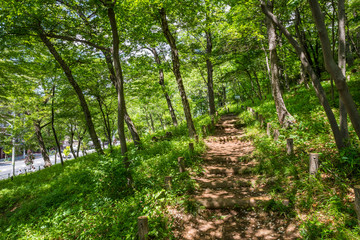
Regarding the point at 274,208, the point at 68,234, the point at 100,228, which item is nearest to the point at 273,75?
the point at 274,208

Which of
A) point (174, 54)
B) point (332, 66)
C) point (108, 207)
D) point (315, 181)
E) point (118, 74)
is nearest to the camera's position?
point (332, 66)

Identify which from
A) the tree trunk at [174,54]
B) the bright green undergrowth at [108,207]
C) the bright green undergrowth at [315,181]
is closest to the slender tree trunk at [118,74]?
the bright green undergrowth at [108,207]

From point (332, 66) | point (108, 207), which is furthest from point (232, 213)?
point (332, 66)

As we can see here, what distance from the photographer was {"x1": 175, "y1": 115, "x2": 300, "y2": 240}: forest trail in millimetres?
3732

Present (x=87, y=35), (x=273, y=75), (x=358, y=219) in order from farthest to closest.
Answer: (x=273, y=75)
(x=87, y=35)
(x=358, y=219)

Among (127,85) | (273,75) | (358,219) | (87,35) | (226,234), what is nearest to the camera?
(358,219)

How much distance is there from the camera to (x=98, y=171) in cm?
514

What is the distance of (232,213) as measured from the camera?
4.31 metres

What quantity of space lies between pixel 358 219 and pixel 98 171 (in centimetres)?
615

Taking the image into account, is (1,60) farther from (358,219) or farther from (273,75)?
(358,219)

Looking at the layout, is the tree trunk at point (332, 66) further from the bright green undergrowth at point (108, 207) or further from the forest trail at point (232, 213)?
the bright green undergrowth at point (108, 207)

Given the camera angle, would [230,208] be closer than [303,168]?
Yes

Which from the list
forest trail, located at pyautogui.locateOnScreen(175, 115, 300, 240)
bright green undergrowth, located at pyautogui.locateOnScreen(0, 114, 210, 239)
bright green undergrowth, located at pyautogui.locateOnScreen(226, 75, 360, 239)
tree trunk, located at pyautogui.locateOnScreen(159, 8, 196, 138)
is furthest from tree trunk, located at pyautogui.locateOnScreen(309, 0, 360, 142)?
tree trunk, located at pyautogui.locateOnScreen(159, 8, 196, 138)

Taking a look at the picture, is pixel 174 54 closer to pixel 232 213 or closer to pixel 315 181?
pixel 232 213
